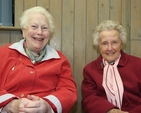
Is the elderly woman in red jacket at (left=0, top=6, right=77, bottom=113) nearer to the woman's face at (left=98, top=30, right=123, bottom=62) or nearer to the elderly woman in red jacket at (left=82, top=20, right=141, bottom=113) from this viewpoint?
the elderly woman in red jacket at (left=82, top=20, right=141, bottom=113)

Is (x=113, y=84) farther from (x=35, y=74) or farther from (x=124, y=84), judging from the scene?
(x=35, y=74)

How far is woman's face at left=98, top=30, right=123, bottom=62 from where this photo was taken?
1716 millimetres

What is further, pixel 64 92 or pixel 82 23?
pixel 82 23

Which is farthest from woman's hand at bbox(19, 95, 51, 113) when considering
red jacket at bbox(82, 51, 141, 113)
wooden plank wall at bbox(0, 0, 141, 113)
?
wooden plank wall at bbox(0, 0, 141, 113)

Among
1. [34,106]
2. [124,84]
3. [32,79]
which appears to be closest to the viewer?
[34,106]

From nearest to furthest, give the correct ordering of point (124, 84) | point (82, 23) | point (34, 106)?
point (34, 106) → point (124, 84) → point (82, 23)

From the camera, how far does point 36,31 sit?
160cm

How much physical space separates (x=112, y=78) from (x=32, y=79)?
1.93ft

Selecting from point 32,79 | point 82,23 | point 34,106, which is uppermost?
point 82,23

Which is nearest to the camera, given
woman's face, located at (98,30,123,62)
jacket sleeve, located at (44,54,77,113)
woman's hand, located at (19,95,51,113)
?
woman's hand, located at (19,95,51,113)

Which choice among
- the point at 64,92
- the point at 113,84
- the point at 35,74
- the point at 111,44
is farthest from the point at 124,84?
the point at 35,74

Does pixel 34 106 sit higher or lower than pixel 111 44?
lower

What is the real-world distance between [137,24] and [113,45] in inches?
16.4

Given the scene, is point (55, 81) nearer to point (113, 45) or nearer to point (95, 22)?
point (113, 45)
